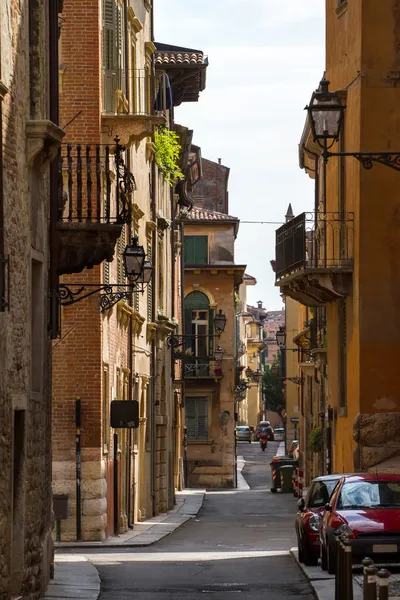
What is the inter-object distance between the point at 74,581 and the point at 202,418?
159 ft

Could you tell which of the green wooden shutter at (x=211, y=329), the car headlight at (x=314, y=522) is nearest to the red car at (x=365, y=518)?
the car headlight at (x=314, y=522)

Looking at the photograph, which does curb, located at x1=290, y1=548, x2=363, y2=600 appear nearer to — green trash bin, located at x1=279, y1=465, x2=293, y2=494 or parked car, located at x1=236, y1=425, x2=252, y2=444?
green trash bin, located at x1=279, y1=465, x2=293, y2=494

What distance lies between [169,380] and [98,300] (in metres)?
19.5

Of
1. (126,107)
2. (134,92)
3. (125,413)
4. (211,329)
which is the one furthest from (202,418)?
(125,413)

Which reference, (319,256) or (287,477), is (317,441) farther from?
(287,477)

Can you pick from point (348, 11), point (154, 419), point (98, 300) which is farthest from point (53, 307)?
point (154, 419)

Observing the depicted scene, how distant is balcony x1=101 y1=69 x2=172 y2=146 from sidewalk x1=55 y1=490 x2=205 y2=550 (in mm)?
7556

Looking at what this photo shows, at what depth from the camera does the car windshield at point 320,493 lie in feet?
78.6

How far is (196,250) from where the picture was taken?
70625 millimetres

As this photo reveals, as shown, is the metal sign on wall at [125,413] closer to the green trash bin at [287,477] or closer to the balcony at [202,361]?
the green trash bin at [287,477]

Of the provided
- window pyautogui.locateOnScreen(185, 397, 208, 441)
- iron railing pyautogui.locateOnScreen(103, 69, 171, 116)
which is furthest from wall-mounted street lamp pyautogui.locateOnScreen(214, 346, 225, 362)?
iron railing pyautogui.locateOnScreen(103, 69, 171, 116)

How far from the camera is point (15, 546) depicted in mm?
16969

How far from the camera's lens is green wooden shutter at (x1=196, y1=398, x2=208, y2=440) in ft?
226

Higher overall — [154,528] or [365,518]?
[365,518]
